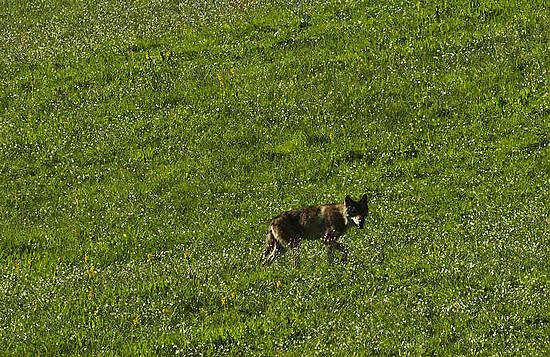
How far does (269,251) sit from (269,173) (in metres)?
6.04

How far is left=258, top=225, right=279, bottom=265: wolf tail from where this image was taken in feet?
48.3

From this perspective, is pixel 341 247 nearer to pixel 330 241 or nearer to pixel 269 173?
pixel 330 241

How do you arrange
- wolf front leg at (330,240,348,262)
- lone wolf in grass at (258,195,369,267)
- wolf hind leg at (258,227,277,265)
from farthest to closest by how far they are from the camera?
wolf hind leg at (258,227,277,265)
lone wolf in grass at (258,195,369,267)
wolf front leg at (330,240,348,262)

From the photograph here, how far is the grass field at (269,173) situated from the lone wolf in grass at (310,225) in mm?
411

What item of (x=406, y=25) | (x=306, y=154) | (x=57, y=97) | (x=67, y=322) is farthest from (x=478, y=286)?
(x=57, y=97)

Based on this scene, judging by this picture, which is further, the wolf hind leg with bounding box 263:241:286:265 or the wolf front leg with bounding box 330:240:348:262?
the wolf hind leg with bounding box 263:241:286:265

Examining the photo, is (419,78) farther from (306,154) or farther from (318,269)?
(318,269)

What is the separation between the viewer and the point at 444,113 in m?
21.9

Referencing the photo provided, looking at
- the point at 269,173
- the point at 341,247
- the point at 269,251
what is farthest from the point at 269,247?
the point at 269,173

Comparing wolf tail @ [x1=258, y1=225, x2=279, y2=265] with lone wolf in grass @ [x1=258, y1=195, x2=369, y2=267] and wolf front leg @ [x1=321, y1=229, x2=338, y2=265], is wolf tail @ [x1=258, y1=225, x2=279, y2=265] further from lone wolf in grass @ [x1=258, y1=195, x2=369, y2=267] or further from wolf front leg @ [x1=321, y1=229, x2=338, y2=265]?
wolf front leg @ [x1=321, y1=229, x2=338, y2=265]

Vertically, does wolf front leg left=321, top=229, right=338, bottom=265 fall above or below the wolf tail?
above

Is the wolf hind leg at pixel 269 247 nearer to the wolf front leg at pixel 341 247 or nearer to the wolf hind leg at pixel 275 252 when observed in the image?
the wolf hind leg at pixel 275 252

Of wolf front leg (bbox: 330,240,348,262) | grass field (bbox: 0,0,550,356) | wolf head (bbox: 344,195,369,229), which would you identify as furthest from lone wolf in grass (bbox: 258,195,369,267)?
grass field (bbox: 0,0,550,356)

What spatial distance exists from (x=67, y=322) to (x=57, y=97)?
49.3 ft
